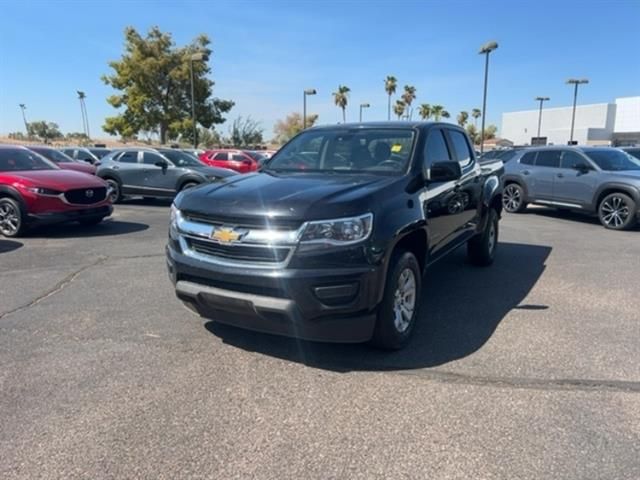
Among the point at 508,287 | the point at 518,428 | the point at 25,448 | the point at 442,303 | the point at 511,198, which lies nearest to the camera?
the point at 25,448

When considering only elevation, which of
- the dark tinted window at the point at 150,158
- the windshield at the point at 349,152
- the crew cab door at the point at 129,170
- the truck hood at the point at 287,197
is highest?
the windshield at the point at 349,152

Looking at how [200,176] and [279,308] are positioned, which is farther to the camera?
[200,176]

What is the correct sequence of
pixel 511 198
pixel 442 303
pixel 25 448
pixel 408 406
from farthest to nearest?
pixel 511 198 < pixel 442 303 < pixel 408 406 < pixel 25 448

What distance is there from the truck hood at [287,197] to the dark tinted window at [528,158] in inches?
377

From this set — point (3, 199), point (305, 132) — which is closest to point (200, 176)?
point (3, 199)

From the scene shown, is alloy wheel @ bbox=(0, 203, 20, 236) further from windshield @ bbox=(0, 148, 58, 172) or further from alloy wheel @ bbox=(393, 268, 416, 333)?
alloy wheel @ bbox=(393, 268, 416, 333)

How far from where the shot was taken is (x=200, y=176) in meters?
12.9

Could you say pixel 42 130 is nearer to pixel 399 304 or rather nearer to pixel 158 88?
pixel 158 88

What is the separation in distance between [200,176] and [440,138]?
8.98m

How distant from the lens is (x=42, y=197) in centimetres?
834

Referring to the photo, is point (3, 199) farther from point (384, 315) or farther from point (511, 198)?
point (511, 198)

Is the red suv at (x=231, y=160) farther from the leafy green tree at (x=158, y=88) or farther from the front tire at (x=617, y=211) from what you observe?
the leafy green tree at (x=158, y=88)

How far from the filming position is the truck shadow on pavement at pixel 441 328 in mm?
3734

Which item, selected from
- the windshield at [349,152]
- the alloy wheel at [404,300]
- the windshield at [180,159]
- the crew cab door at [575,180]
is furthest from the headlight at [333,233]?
the windshield at [180,159]
